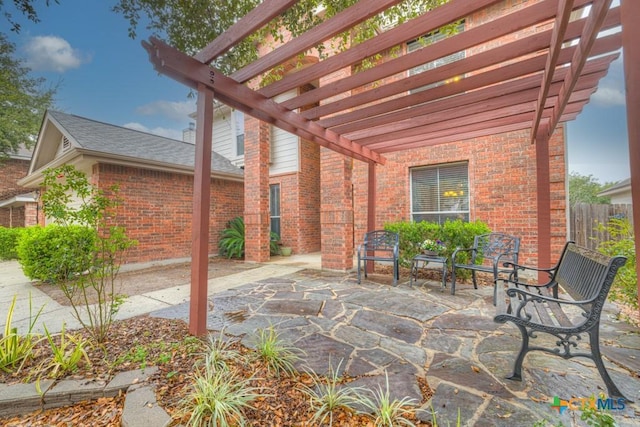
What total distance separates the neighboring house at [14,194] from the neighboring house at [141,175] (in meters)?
4.37

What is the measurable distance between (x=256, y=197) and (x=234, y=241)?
1.61m

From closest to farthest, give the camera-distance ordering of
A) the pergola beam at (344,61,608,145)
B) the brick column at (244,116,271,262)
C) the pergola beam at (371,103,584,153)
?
1. the pergola beam at (344,61,608,145)
2. the pergola beam at (371,103,584,153)
3. the brick column at (244,116,271,262)

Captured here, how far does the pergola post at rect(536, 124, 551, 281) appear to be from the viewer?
4062 millimetres

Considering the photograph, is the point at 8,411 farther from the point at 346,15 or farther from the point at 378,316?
the point at 346,15

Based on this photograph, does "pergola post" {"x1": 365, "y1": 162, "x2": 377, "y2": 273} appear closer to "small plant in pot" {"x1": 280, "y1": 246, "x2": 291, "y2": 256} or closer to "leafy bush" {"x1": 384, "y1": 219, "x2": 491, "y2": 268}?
"leafy bush" {"x1": 384, "y1": 219, "x2": 491, "y2": 268}

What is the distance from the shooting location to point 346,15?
2.23 m

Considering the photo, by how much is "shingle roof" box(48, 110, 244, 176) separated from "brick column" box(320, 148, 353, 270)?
386cm

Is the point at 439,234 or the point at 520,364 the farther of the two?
the point at 439,234

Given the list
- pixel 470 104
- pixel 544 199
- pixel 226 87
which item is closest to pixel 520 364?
pixel 470 104

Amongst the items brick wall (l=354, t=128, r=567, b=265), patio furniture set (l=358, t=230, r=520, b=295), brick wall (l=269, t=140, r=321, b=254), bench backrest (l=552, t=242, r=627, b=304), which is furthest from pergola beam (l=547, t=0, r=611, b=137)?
brick wall (l=269, t=140, r=321, b=254)

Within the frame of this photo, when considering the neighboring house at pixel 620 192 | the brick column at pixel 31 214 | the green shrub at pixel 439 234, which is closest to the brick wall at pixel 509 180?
the green shrub at pixel 439 234

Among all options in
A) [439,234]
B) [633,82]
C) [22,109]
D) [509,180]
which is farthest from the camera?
[22,109]

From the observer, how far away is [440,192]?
6.47 meters

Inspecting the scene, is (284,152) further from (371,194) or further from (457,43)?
(457,43)
